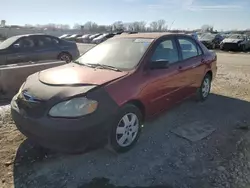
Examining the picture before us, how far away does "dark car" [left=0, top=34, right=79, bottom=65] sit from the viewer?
8.74m

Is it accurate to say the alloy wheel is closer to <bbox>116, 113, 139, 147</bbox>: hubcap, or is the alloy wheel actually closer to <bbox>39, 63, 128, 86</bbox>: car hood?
<bbox>116, 113, 139, 147</bbox>: hubcap

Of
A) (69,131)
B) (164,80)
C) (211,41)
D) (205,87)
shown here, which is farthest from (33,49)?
(211,41)

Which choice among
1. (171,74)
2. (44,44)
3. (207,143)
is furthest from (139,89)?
(44,44)

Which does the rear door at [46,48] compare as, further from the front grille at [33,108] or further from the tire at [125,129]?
the tire at [125,129]

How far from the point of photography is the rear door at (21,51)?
345 inches

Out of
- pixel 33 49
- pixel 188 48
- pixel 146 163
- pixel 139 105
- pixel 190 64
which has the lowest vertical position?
pixel 146 163

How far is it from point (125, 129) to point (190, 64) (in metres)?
2.24

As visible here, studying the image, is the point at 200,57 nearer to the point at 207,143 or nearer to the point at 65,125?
the point at 207,143

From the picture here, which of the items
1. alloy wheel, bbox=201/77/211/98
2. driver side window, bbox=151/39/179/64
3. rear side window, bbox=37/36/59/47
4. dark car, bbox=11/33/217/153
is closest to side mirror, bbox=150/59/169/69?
dark car, bbox=11/33/217/153

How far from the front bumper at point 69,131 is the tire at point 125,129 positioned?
19 centimetres

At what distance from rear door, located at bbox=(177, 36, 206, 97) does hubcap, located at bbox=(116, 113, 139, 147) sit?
1.52m

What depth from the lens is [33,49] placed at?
921 cm

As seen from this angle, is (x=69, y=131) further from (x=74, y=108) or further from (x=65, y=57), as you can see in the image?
(x=65, y=57)

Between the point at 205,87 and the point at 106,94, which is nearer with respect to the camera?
the point at 106,94
